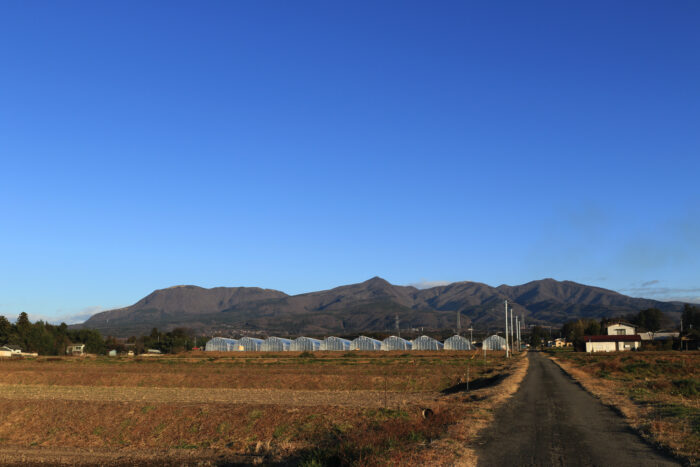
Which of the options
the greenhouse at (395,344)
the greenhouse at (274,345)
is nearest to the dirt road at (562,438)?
the greenhouse at (395,344)

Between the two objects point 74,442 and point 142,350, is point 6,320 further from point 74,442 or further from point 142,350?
point 74,442

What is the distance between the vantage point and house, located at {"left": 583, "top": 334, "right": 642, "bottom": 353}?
13788 centimetres

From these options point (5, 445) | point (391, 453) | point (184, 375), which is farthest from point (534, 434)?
point (184, 375)

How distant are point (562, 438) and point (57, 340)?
171517mm

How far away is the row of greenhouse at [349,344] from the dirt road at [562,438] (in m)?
125

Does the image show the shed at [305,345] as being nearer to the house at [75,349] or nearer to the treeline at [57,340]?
the treeline at [57,340]

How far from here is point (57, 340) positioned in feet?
536

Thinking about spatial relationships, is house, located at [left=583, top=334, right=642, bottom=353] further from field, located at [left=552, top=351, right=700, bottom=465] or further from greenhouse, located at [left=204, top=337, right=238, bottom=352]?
greenhouse, located at [left=204, top=337, right=238, bottom=352]

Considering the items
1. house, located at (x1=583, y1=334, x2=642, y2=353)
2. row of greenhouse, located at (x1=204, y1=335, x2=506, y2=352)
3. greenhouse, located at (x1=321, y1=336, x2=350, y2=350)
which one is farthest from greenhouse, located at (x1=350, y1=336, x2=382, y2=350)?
house, located at (x1=583, y1=334, x2=642, y2=353)

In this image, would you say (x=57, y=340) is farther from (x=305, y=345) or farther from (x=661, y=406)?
Answer: (x=661, y=406)

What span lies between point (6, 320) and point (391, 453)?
597 ft

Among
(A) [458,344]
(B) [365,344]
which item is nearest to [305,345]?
(B) [365,344]

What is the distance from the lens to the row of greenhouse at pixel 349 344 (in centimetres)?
15512

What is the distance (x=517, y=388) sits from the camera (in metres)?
40.1
